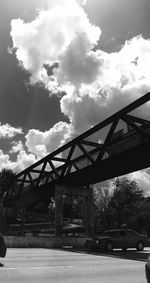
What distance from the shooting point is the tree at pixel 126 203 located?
2522 inches

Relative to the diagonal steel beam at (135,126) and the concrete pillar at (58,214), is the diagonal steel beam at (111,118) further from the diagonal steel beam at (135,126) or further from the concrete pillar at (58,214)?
the concrete pillar at (58,214)

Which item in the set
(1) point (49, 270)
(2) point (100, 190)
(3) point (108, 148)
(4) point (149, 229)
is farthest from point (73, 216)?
(1) point (49, 270)

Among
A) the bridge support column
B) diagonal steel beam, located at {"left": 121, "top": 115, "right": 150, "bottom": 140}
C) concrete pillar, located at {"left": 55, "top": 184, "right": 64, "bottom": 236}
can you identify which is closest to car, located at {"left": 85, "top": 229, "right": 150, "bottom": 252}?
diagonal steel beam, located at {"left": 121, "top": 115, "right": 150, "bottom": 140}

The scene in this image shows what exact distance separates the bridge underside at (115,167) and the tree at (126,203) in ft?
112

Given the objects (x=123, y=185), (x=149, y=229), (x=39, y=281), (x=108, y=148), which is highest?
(x=123, y=185)

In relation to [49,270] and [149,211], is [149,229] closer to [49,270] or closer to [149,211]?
[149,211]

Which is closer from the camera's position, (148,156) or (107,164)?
(148,156)

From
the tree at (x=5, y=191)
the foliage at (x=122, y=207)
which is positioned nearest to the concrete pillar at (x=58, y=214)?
the tree at (x=5, y=191)

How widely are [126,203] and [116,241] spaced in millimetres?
45417

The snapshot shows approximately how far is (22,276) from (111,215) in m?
55.9

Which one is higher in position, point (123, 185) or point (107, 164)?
point (123, 185)

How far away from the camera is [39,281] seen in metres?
8.99

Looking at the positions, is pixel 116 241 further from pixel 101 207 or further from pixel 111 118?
pixel 101 207

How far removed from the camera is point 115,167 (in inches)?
1024
